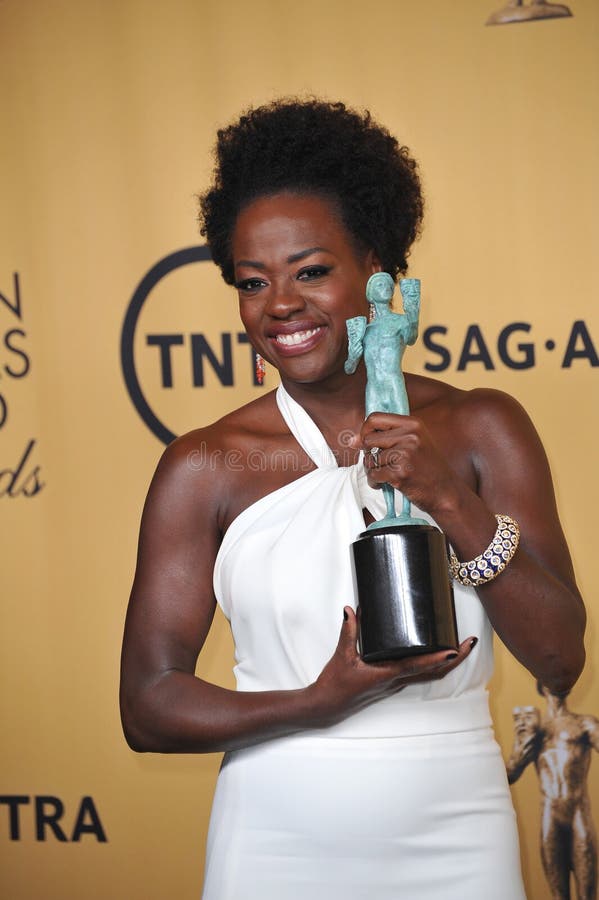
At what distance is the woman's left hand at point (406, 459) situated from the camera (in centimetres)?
138

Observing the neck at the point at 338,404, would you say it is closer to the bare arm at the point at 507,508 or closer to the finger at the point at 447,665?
the bare arm at the point at 507,508

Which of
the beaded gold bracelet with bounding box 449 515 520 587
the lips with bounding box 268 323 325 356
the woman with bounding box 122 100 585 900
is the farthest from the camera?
the lips with bounding box 268 323 325 356

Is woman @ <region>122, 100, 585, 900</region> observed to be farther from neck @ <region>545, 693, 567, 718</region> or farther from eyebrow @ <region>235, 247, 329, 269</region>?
neck @ <region>545, 693, 567, 718</region>

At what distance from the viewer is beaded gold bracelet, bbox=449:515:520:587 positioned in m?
1.52

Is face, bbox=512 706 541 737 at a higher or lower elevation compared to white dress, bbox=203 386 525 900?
lower

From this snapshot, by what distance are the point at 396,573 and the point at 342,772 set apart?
1.39 feet

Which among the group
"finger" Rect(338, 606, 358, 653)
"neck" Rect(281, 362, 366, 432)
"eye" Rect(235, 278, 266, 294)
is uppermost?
"eye" Rect(235, 278, 266, 294)

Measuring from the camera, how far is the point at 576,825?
3100 mm

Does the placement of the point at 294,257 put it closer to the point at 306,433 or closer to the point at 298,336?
the point at 298,336

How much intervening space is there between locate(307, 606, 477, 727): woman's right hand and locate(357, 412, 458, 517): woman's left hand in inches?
7.0

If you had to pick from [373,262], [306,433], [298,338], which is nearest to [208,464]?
Result: [306,433]

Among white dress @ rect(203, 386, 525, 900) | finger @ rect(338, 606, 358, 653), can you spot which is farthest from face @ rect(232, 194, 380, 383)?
finger @ rect(338, 606, 358, 653)

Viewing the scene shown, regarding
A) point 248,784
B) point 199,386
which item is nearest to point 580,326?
point 199,386

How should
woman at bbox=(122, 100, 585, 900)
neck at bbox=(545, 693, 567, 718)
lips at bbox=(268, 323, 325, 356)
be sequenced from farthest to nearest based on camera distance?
neck at bbox=(545, 693, 567, 718) → lips at bbox=(268, 323, 325, 356) → woman at bbox=(122, 100, 585, 900)
